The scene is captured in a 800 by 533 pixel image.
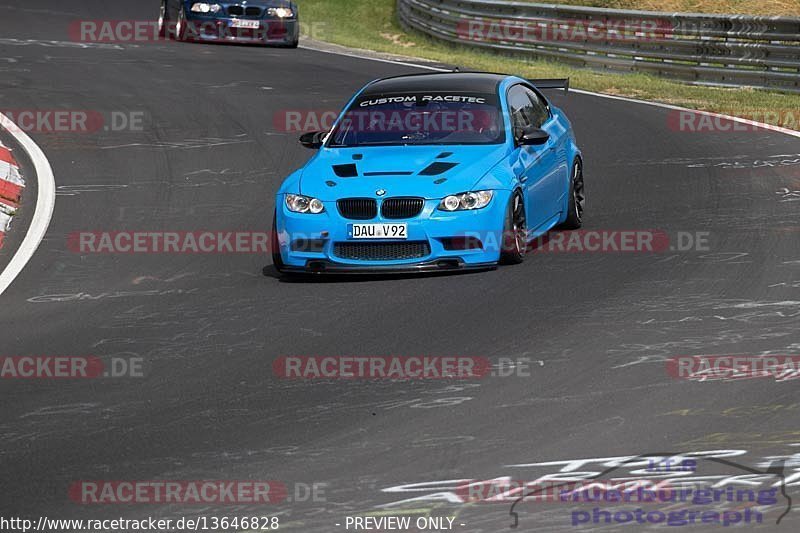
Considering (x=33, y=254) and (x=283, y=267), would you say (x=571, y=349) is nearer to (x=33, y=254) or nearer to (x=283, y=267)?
(x=283, y=267)

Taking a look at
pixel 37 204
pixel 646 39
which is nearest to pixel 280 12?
pixel 646 39

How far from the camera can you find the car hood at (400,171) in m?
11.6

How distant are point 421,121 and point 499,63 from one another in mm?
15293

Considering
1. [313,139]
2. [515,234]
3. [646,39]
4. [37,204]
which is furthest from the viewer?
[646,39]

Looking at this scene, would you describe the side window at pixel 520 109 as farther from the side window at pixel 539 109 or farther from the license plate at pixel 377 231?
the license plate at pixel 377 231

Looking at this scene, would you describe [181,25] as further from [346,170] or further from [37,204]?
[346,170]

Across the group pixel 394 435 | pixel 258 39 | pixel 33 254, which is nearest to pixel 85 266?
pixel 33 254

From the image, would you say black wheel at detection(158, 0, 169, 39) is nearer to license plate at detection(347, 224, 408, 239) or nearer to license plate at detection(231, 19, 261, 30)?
license plate at detection(231, 19, 261, 30)

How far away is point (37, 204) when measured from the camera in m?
15.0

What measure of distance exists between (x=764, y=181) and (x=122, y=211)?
6473mm

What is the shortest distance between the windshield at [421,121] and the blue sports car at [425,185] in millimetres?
11

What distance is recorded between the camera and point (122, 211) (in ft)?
48.4
